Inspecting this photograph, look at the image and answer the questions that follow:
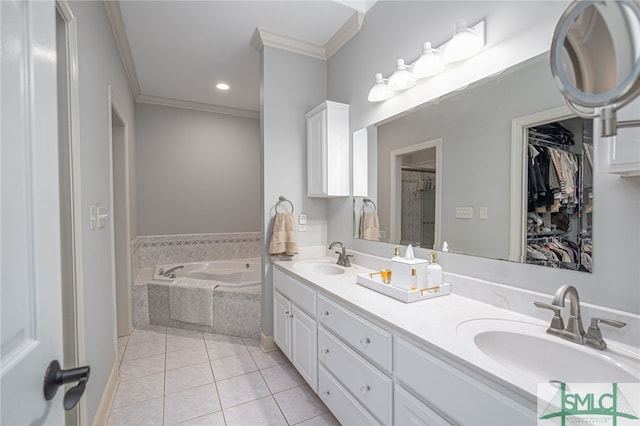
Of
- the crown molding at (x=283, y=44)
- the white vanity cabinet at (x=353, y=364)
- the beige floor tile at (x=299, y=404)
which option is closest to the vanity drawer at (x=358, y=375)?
the white vanity cabinet at (x=353, y=364)

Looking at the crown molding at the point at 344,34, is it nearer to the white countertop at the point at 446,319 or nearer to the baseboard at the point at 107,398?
the white countertop at the point at 446,319

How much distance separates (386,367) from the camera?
47.1 inches

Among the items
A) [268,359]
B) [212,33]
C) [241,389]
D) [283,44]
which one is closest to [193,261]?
[268,359]

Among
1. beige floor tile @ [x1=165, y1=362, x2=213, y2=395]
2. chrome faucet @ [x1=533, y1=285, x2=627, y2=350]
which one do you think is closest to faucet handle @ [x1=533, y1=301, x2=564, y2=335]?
chrome faucet @ [x1=533, y1=285, x2=627, y2=350]

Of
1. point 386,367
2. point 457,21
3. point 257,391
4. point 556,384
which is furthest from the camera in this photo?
point 257,391

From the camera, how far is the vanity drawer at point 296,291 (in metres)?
1.83

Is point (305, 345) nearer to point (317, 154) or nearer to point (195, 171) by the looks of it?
point (317, 154)

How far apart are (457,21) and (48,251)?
1.84 m

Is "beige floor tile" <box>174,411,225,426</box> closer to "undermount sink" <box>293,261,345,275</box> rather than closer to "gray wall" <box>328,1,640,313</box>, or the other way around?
"undermount sink" <box>293,261,345,275</box>

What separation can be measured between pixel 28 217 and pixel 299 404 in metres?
1.87

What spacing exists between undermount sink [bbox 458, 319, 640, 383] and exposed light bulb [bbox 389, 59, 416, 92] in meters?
1.38

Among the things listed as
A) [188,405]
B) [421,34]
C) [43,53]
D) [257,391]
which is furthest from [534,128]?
[188,405]

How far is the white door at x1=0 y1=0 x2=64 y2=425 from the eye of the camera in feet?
1.62

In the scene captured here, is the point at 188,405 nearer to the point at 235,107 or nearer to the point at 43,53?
the point at 43,53
